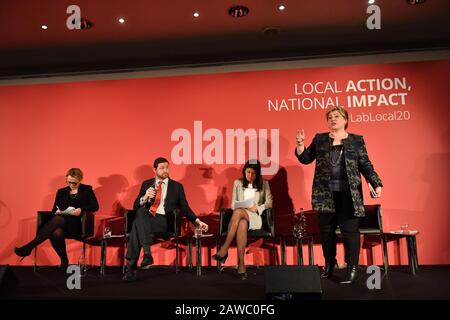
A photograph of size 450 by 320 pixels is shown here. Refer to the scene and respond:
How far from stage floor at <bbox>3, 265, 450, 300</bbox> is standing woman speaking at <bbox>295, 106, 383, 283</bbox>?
12.7 inches

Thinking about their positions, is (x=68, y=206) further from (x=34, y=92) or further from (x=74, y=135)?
(x=34, y=92)

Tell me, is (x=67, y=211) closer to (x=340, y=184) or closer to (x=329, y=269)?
(x=329, y=269)

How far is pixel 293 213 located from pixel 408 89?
2.08m

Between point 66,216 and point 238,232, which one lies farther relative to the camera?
point 66,216

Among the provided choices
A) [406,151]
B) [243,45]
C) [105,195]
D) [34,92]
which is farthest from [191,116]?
[406,151]

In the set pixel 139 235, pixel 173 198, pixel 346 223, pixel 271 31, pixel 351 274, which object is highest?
pixel 271 31

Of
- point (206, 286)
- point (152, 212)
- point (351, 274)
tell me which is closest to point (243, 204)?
point (152, 212)

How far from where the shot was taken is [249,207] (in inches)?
176

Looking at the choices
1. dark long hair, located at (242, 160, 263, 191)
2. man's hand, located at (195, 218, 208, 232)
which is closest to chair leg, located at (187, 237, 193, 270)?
man's hand, located at (195, 218, 208, 232)

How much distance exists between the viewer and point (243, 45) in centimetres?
539

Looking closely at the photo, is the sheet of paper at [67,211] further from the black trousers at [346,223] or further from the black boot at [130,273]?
the black trousers at [346,223]

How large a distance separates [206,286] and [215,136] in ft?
7.55

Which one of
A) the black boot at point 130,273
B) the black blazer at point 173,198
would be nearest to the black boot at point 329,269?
the black blazer at point 173,198

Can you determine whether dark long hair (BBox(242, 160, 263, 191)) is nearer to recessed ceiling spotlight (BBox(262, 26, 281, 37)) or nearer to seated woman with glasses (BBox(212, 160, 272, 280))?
seated woman with glasses (BBox(212, 160, 272, 280))
